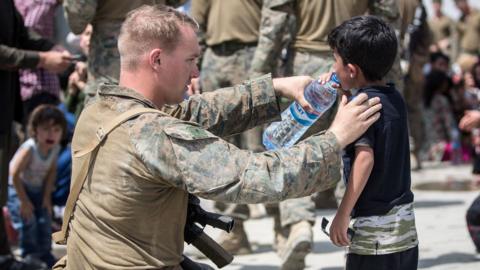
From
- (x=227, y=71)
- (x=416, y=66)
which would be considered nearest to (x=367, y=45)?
(x=227, y=71)

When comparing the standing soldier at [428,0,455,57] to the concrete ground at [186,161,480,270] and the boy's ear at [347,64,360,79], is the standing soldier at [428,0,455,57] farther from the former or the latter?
the boy's ear at [347,64,360,79]

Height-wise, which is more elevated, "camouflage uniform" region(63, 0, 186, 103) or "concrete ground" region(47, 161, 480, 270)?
"camouflage uniform" region(63, 0, 186, 103)

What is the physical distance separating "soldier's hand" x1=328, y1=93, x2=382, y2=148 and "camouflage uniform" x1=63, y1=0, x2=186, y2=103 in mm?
2612

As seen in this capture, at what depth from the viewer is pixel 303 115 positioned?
3535 mm

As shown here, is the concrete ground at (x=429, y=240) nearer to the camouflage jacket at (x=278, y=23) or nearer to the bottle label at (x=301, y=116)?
the camouflage jacket at (x=278, y=23)

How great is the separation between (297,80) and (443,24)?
513 inches

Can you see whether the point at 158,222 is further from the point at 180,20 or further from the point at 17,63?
the point at 17,63

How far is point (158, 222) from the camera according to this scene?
302cm

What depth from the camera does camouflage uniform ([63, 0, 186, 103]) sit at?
5.49 meters

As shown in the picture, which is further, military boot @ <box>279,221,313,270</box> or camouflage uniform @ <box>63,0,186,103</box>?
camouflage uniform @ <box>63,0,186,103</box>

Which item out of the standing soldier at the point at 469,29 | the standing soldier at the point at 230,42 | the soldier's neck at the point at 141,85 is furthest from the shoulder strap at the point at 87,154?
the standing soldier at the point at 469,29

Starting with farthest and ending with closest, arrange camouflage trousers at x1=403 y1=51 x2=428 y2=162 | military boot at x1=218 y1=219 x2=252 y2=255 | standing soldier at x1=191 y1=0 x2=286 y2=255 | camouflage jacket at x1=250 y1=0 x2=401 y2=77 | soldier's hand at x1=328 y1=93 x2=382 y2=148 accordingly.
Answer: camouflage trousers at x1=403 y1=51 x2=428 y2=162, standing soldier at x1=191 y1=0 x2=286 y2=255, military boot at x1=218 y1=219 x2=252 y2=255, camouflage jacket at x1=250 y1=0 x2=401 y2=77, soldier's hand at x1=328 y1=93 x2=382 y2=148

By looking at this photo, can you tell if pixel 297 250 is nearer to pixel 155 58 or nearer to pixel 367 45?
pixel 367 45

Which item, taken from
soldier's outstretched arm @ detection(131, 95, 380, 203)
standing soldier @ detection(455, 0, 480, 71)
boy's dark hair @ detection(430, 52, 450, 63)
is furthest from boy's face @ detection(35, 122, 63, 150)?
standing soldier @ detection(455, 0, 480, 71)
